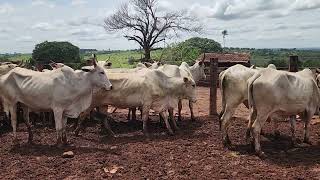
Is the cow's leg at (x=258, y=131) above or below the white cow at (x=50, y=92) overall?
below

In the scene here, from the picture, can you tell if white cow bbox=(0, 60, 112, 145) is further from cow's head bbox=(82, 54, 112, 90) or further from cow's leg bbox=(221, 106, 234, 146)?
cow's leg bbox=(221, 106, 234, 146)

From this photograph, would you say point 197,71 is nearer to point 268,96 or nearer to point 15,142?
point 268,96

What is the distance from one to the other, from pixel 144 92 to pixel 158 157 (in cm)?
271

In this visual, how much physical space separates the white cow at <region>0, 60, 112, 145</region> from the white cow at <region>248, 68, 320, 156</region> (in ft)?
12.1

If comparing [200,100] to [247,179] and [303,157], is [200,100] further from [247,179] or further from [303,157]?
[247,179]

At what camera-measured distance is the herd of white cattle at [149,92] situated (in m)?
8.55

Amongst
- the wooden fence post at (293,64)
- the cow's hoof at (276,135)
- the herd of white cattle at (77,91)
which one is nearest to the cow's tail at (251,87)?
the cow's hoof at (276,135)

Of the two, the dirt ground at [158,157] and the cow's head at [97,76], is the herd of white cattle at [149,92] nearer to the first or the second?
the cow's head at [97,76]

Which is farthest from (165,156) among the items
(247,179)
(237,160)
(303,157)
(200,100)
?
(200,100)

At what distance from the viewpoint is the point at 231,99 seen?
952cm

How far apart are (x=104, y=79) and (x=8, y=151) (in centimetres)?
256

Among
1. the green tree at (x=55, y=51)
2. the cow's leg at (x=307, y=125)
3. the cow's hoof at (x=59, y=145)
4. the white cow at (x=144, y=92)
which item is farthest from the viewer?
the green tree at (x=55, y=51)

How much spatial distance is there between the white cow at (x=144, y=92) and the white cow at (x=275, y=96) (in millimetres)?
2871

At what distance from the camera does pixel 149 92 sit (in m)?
10.9
